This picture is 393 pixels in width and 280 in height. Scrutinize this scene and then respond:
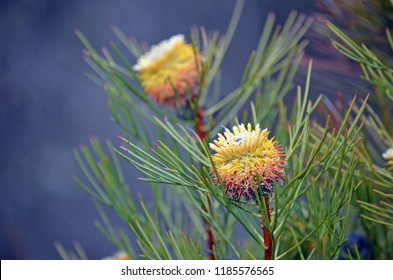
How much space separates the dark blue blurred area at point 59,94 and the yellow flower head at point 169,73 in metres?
0.73

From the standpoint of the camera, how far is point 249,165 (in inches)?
10.7

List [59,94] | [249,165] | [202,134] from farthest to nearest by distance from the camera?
[59,94]
[202,134]
[249,165]

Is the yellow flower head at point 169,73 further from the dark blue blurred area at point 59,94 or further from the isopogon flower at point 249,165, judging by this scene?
the dark blue blurred area at point 59,94

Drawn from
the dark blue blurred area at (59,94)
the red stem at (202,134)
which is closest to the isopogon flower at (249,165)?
the red stem at (202,134)

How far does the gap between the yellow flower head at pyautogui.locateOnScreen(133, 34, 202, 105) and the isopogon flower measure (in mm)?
144

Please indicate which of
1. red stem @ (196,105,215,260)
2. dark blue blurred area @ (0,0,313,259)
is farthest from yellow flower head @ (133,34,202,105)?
dark blue blurred area @ (0,0,313,259)

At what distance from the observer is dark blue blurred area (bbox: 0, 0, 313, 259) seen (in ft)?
3.65

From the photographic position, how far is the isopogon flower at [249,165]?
0.89 feet

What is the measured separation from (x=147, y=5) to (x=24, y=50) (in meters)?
0.28

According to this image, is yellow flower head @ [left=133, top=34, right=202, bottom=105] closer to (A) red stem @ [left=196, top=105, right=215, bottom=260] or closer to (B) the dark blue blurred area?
(A) red stem @ [left=196, top=105, right=215, bottom=260]

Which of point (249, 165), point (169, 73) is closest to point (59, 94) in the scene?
point (169, 73)

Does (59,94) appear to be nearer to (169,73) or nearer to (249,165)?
(169,73)

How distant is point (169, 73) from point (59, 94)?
0.84 metres

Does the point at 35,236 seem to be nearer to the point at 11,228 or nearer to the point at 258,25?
the point at 11,228
